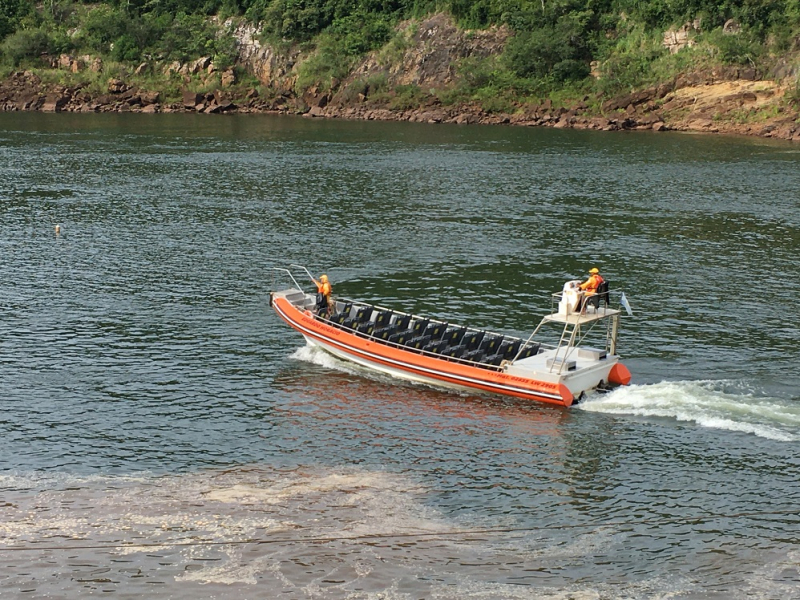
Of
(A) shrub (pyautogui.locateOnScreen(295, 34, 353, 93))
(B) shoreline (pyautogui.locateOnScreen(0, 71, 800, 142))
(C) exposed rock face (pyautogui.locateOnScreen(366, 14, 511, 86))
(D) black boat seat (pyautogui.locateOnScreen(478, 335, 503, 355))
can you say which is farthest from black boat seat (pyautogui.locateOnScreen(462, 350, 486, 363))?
(A) shrub (pyautogui.locateOnScreen(295, 34, 353, 93))

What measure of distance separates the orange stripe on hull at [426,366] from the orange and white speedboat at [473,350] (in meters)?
0.04

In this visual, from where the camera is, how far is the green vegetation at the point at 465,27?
139213 mm

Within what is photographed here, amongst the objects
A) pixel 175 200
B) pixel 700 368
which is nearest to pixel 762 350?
pixel 700 368

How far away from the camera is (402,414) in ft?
137

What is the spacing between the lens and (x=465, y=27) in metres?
161

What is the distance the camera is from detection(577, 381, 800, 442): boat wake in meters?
39.0

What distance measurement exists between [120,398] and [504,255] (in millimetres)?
31552

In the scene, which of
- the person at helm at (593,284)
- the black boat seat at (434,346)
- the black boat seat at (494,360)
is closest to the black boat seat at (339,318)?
the black boat seat at (434,346)

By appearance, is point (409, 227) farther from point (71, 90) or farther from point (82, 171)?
point (71, 90)

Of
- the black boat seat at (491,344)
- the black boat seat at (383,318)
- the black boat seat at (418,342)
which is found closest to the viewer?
the black boat seat at (491,344)

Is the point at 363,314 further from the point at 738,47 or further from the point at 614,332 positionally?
the point at 738,47

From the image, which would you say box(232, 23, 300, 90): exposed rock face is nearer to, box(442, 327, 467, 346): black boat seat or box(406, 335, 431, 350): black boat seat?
box(442, 327, 467, 346): black boat seat

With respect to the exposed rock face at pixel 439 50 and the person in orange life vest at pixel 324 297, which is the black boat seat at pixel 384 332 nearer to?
the person in orange life vest at pixel 324 297

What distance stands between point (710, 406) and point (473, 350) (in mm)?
10072
